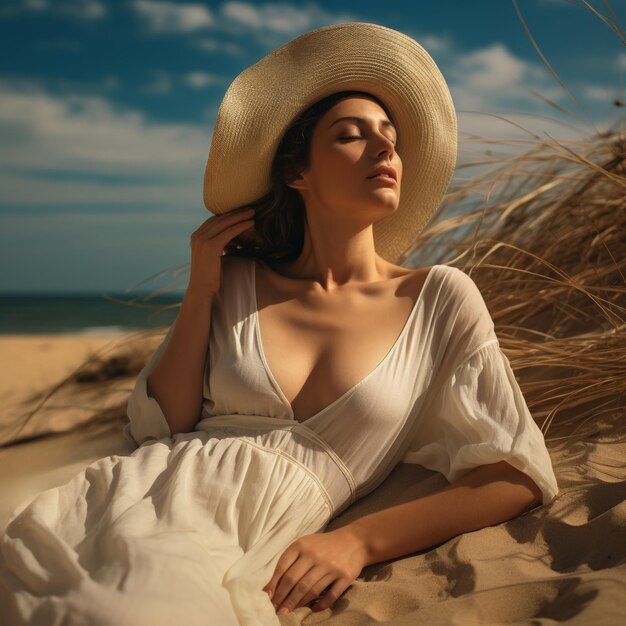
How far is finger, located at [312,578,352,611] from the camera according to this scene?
7.02ft

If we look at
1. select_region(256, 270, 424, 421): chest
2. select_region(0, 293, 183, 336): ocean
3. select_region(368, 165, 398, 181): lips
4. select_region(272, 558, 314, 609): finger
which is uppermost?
select_region(368, 165, 398, 181): lips

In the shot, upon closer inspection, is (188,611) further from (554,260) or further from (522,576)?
(554,260)

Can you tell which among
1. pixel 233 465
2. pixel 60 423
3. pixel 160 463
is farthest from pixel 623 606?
pixel 60 423

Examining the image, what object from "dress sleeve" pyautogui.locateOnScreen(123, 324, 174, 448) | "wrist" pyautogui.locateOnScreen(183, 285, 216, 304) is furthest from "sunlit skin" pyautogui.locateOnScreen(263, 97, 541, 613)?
"dress sleeve" pyautogui.locateOnScreen(123, 324, 174, 448)

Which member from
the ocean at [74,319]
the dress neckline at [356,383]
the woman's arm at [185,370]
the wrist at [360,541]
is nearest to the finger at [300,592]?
the wrist at [360,541]

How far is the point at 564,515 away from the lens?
2416 millimetres

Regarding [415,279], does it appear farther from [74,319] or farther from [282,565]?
[74,319]

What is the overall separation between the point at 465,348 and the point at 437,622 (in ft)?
3.09

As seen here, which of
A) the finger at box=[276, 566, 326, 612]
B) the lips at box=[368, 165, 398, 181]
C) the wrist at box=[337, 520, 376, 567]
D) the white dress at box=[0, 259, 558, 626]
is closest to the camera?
the white dress at box=[0, 259, 558, 626]

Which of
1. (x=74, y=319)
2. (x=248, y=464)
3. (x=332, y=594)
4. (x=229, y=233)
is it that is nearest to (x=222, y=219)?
(x=229, y=233)

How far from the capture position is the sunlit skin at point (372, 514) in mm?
2191

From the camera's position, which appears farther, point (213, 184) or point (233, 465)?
point (213, 184)

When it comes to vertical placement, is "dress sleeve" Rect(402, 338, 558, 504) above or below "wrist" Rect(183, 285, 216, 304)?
below

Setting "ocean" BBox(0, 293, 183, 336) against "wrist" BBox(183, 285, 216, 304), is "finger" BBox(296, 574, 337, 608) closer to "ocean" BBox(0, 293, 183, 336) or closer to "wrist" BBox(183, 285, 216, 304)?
"wrist" BBox(183, 285, 216, 304)
